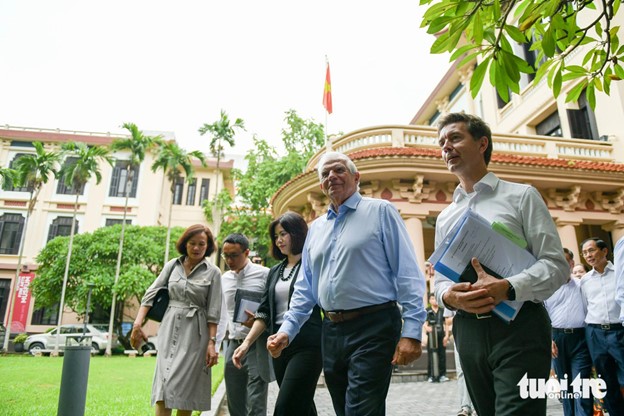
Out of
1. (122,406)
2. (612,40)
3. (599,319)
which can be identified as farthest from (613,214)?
(122,406)

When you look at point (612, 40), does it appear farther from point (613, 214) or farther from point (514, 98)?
point (514, 98)

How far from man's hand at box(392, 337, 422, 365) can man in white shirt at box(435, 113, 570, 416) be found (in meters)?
0.25

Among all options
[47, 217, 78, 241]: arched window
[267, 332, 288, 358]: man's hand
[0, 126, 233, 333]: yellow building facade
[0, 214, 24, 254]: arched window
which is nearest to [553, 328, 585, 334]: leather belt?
[267, 332, 288, 358]: man's hand

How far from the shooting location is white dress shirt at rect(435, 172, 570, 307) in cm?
187

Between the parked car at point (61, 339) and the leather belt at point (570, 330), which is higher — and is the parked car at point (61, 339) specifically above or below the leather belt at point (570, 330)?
below

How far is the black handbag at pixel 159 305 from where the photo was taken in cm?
409

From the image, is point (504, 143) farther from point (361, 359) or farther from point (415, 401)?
point (361, 359)

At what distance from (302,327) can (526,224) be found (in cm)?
180

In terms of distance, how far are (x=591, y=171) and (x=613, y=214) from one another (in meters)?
1.71

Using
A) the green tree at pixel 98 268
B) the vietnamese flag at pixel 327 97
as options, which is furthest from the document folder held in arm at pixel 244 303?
the green tree at pixel 98 268

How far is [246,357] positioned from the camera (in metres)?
4.23

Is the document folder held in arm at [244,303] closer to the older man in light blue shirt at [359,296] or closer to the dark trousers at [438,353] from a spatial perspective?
the older man in light blue shirt at [359,296]

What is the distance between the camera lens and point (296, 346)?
3113mm

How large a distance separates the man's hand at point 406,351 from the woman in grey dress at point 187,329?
2.25m
